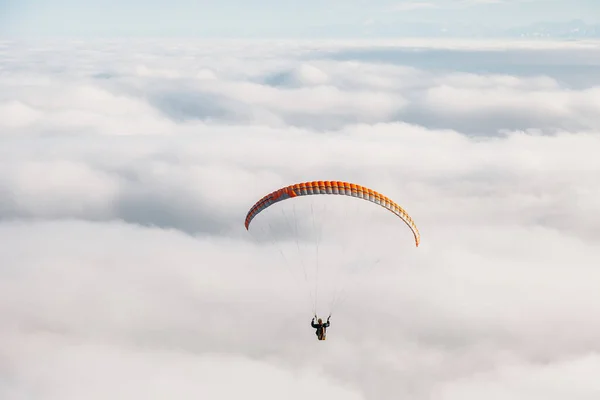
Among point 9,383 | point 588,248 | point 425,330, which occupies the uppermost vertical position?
point 588,248

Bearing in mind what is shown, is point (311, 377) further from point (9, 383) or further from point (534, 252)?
point (534, 252)

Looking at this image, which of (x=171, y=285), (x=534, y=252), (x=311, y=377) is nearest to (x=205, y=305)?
(x=171, y=285)

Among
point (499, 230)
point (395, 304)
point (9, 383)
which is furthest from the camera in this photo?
point (499, 230)

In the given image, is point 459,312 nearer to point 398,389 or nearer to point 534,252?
point 398,389

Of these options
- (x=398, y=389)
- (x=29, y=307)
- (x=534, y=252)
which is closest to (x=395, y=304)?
(x=398, y=389)

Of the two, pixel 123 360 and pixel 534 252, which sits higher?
pixel 534 252

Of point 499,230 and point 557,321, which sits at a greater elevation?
point 499,230

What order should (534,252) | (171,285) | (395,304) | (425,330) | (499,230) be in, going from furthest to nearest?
(499,230)
(534,252)
(171,285)
(395,304)
(425,330)

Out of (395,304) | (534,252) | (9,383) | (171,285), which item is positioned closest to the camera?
(9,383)

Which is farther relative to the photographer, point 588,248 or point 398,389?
point 588,248
